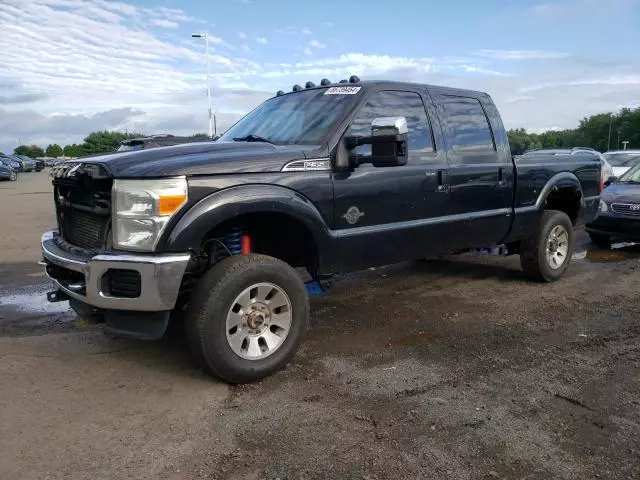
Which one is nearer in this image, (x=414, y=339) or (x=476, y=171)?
(x=414, y=339)

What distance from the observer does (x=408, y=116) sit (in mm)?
4957

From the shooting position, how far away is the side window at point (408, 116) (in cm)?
457

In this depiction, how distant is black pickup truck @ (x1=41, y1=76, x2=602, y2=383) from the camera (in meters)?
3.51

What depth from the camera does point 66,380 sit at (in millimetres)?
3904

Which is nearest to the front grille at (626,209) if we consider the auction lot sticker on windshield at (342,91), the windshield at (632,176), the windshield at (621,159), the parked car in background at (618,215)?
the parked car in background at (618,215)

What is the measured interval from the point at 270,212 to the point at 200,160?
0.60m

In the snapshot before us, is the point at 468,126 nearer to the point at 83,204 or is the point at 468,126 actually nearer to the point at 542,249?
the point at 542,249

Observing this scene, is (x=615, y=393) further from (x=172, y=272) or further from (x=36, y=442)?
(x=36, y=442)

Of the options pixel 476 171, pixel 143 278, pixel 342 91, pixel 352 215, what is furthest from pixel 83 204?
pixel 476 171

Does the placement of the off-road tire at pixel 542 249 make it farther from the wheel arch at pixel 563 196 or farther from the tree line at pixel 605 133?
the tree line at pixel 605 133

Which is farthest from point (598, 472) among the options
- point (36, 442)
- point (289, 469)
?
point (36, 442)

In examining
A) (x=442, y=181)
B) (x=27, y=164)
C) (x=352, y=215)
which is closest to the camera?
(x=352, y=215)

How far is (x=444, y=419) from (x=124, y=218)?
2.30 m

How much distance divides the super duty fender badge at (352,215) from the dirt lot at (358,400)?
3.39 feet
